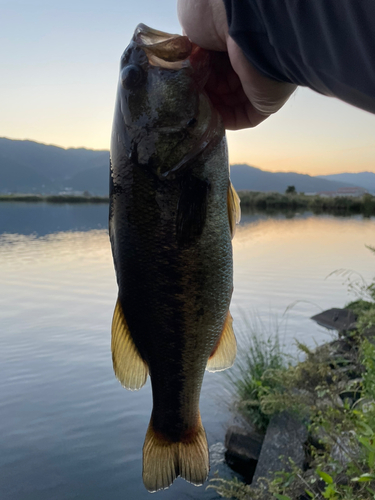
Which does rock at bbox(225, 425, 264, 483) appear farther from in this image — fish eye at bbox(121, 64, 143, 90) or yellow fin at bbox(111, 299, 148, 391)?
fish eye at bbox(121, 64, 143, 90)

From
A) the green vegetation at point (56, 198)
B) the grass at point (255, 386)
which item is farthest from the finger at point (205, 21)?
the green vegetation at point (56, 198)

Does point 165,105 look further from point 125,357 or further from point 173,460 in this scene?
point 173,460

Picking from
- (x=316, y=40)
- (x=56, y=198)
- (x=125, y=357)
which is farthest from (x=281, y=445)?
(x=56, y=198)

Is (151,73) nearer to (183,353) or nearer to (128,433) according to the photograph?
(183,353)

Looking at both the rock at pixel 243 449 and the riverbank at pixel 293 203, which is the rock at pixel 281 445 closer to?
the rock at pixel 243 449

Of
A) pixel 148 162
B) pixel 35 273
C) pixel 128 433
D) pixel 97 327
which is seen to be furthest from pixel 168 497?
pixel 35 273

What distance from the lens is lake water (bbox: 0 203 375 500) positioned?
834 cm

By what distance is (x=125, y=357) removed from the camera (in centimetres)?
244

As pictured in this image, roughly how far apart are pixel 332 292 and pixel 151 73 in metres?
20.2

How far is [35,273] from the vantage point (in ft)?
85.8

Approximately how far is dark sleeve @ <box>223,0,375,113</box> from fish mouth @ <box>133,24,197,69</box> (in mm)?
799

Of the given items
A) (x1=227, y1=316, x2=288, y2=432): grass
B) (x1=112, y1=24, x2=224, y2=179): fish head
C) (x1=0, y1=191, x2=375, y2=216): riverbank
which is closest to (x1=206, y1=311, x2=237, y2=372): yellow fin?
(x1=112, y1=24, x2=224, y2=179): fish head

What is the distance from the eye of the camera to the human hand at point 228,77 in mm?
1557

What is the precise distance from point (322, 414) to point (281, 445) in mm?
1336
